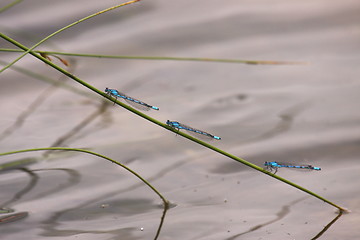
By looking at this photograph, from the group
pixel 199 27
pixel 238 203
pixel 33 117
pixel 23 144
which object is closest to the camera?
pixel 238 203

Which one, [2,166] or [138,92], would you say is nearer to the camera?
[2,166]

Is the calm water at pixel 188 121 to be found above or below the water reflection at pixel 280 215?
above

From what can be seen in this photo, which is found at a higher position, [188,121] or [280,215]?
[188,121]

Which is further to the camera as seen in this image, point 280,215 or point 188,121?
point 188,121

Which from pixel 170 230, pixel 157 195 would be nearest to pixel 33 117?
pixel 157 195

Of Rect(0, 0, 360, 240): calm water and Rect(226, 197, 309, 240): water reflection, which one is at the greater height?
Rect(0, 0, 360, 240): calm water

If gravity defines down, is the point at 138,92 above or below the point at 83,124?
above

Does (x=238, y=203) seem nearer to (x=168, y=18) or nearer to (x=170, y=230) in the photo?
Answer: (x=170, y=230)

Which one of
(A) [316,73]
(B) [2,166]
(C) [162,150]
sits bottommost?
(B) [2,166]
